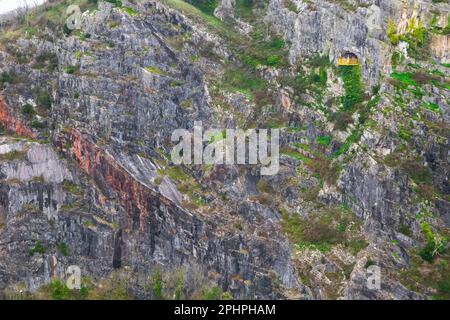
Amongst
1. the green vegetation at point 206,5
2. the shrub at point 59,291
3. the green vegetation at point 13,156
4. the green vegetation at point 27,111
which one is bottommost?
the shrub at point 59,291

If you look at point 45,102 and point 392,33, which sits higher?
point 392,33

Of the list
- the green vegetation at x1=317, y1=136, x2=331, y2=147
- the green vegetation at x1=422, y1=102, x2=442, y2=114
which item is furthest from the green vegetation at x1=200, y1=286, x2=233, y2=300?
the green vegetation at x1=422, y1=102, x2=442, y2=114

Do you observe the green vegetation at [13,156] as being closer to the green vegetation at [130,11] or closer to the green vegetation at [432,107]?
the green vegetation at [130,11]

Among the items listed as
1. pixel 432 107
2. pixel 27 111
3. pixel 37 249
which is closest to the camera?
pixel 432 107

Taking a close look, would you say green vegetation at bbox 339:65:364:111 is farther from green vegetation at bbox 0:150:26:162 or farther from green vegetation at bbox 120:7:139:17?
green vegetation at bbox 0:150:26:162

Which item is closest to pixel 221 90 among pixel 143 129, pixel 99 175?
pixel 143 129

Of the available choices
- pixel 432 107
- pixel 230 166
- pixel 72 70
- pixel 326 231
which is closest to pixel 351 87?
pixel 432 107

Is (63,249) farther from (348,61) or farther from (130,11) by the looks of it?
(348,61)

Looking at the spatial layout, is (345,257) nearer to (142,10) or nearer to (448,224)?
(448,224)

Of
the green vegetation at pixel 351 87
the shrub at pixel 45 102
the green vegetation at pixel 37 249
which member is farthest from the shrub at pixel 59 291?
the green vegetation at pixel 351 87
